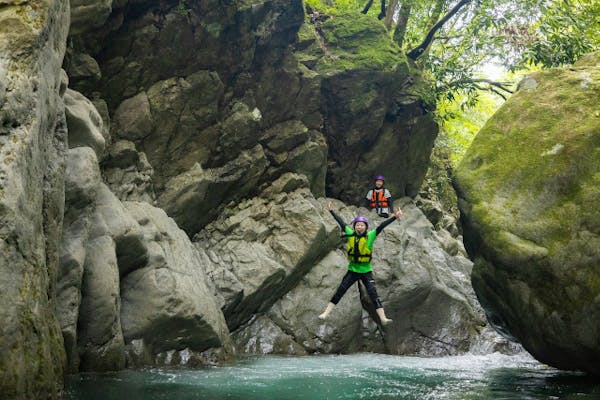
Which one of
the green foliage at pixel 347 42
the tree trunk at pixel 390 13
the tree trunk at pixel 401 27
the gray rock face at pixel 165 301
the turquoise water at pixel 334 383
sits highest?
the tree trunk at pixel 390 13

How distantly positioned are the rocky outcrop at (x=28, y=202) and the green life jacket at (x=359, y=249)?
7.11 m

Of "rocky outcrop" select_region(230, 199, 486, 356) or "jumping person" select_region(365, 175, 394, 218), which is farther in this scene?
"jumping person" select_region(365, 175, 394, 218)

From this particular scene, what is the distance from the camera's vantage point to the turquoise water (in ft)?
25.2

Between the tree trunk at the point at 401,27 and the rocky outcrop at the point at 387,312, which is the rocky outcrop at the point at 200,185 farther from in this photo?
the tree trunk at the point at 401,27

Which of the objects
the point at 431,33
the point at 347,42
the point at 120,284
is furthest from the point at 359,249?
the point at 431,33

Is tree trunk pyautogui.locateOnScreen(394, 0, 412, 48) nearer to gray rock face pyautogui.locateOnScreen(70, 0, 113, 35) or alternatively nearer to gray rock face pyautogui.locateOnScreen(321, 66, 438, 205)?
gray rock face pyautogui.locateOnScreen(321, 66, 438, 205)

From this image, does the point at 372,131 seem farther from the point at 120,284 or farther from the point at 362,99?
the point at 120,284

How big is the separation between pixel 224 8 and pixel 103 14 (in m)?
4.33

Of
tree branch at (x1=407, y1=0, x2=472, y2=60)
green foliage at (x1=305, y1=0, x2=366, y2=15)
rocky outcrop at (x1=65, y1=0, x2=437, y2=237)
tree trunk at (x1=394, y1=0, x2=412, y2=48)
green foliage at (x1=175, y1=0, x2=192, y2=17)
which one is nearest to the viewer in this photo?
rocky outcrop at (x1=65, y1=0, x2=437, y2=237)

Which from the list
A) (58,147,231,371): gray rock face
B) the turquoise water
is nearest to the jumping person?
the turquoise water

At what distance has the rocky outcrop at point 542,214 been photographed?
28.7 ft

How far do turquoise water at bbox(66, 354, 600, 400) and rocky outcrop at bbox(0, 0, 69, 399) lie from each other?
4.70ft

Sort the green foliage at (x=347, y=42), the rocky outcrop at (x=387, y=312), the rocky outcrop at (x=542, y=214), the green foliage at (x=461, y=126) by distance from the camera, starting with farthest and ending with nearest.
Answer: the green foliage at (x=461, y=126) → the green foliage at (x=347, y=42) → the rocky outcrop at (x=387, y=312) → the rocky outcrop at (x=542, y=214)

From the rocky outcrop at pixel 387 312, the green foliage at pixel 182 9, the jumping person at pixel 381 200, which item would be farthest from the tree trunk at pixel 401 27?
the green foliage at pixel 182 9
